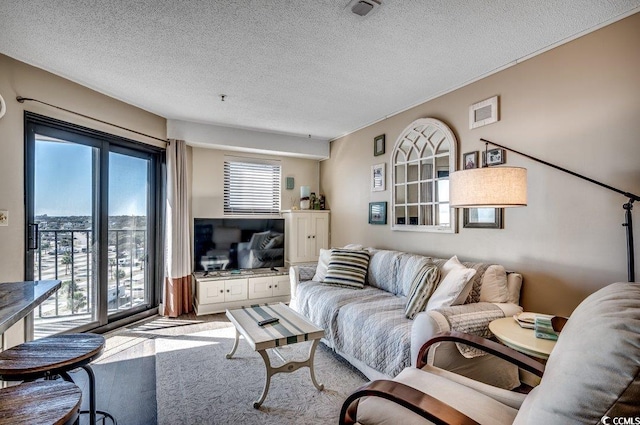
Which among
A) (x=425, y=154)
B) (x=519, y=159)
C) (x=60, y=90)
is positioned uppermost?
(x=60, y=90)

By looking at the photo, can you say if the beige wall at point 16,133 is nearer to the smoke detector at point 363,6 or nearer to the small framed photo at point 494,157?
the smoke detector at point 363,6

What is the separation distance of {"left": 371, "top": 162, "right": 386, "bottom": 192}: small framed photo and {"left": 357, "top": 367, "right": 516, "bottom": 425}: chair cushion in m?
2.65

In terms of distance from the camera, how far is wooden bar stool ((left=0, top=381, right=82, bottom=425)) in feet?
3.04

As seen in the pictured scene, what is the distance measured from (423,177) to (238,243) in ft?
8.70

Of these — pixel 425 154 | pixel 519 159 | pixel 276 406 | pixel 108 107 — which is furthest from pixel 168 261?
pixel 519 159

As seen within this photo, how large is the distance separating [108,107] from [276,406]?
129 inches

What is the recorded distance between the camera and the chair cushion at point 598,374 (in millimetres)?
676

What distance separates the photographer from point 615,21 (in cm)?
194

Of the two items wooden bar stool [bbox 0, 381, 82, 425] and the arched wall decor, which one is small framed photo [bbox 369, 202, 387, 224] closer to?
the arched wall decor

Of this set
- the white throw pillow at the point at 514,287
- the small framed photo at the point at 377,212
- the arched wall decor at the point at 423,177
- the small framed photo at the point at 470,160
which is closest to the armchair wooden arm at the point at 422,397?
the white throw pillow at the point at 514,287

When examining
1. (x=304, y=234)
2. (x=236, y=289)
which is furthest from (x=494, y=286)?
(x=236, y=289)

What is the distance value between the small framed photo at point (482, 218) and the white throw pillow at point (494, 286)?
0.40 metres

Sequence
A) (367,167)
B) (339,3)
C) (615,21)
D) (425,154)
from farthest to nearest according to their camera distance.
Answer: (367,167)
(425,154)
(615,21)
(339,3)

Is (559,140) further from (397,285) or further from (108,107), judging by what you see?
(108,107)
